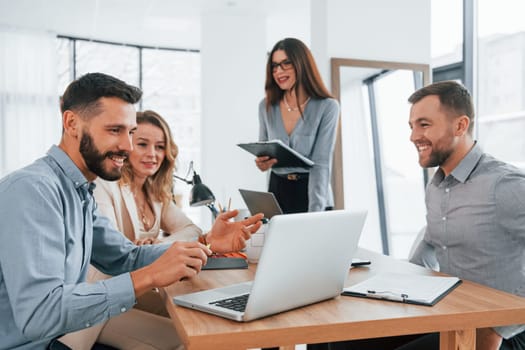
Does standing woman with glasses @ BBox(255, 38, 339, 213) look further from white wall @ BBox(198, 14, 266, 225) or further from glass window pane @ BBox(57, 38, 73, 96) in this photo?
glass window pane @ BBox(57, 38, 73, 96)

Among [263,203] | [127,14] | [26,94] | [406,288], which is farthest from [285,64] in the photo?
[26,94]

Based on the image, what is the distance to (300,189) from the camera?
2.52m

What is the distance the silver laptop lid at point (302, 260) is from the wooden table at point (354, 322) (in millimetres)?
24

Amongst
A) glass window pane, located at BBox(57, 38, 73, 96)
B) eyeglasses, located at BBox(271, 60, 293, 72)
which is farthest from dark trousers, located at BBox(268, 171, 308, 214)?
glass window pane, located at BBox(57, 38, 73, 96)

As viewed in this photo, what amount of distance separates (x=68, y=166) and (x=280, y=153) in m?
1.18

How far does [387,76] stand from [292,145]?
1775mm

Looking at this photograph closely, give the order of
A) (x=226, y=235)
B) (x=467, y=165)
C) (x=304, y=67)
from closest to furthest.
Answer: (x=226, y=235)
(x=467, y=165)
(x=304, y=67)

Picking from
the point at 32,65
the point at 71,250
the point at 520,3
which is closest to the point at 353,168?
the point at 520,3

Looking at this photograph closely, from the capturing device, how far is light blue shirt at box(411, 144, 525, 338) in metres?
1.50

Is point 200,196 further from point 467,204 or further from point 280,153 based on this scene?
point 467,204

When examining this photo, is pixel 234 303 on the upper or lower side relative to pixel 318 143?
lower

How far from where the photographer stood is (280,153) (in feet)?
7.50

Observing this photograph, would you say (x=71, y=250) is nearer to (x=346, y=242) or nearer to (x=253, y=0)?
(x=346, y=242)

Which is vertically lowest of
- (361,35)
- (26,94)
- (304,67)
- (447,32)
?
(304,67)
